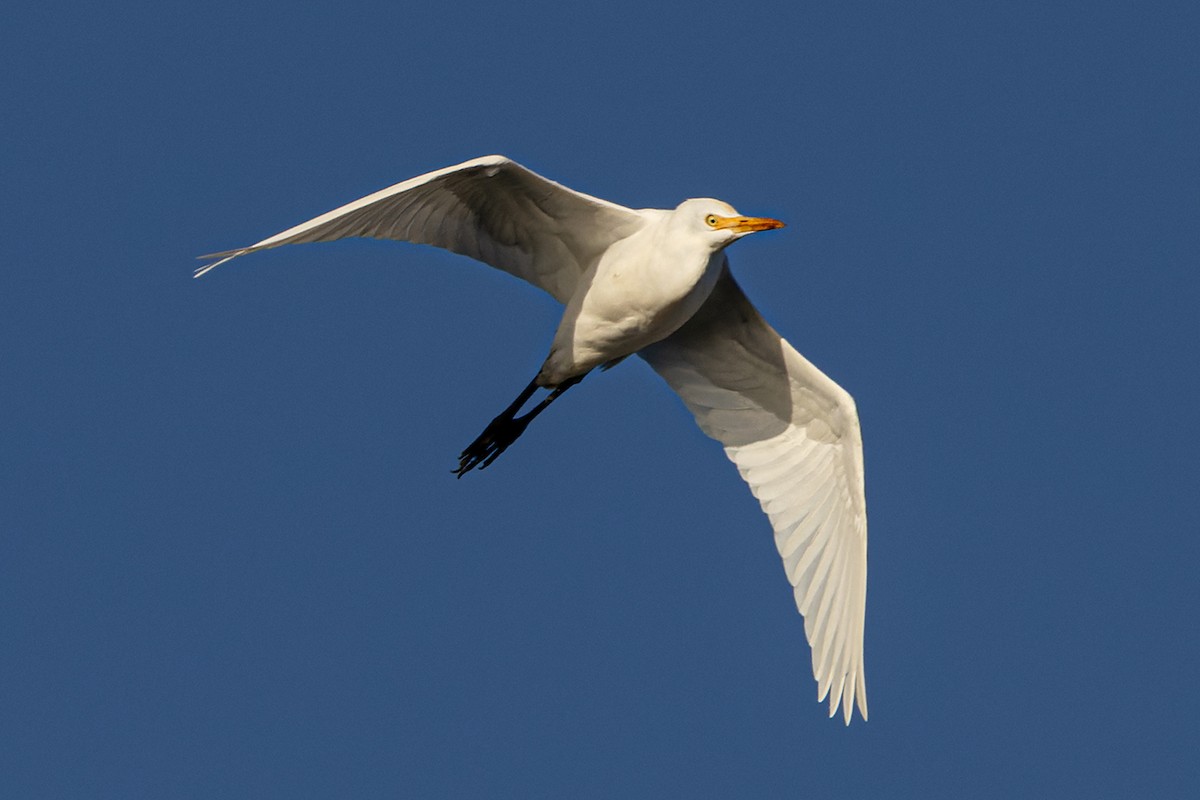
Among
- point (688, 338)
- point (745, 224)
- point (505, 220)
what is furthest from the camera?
point (688, 338)

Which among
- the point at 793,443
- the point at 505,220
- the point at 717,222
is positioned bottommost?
the point at 793,443

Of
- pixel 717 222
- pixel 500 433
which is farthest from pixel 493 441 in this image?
pixel 717 222

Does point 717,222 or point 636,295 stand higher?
point 717,222

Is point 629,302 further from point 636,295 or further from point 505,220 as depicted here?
point 505,220

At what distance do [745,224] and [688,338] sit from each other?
2.30 meters

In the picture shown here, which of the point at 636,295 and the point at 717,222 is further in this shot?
the point at 636,295

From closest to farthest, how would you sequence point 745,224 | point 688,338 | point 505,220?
Result: 1. point 745,224
2. point 505,220
3. point 688,338

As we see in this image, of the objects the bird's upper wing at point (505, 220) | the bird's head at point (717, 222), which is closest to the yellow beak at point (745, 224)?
the bird's head at point (717, 222)

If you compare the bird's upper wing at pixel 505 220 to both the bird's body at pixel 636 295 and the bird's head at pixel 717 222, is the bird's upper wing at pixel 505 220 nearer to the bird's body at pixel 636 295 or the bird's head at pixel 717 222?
the bird's body at pixel 636 295

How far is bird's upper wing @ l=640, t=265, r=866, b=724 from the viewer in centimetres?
1487

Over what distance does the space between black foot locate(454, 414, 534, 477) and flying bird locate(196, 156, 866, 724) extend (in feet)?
0.04

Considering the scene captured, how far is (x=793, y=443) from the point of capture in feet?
51.0

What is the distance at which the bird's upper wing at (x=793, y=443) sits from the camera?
1487 centimetres

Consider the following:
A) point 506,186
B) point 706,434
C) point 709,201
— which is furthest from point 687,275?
point 706,434
